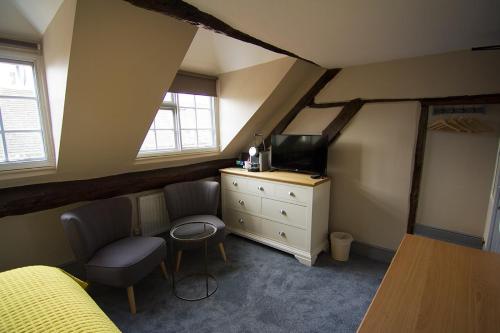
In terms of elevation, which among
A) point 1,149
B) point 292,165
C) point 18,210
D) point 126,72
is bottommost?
point 18,210

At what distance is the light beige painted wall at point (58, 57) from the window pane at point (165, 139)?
40.9 inches

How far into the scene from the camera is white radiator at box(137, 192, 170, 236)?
8.95 feet

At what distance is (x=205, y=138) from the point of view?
11.0 feet

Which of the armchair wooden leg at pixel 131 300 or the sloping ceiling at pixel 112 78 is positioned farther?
the armchair wooden leg at pixel 131 300

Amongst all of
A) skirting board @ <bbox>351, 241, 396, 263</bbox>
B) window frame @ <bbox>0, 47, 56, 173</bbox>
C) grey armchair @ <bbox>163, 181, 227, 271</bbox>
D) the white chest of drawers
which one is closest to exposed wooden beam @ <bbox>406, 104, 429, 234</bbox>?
skirting board @ <bbox>351, 241, 396, 263</bbox>

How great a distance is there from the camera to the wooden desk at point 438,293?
767 millimetres

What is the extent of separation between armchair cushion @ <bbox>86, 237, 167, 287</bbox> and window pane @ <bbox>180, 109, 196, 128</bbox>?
1.55 m

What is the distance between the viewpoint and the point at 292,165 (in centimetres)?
291

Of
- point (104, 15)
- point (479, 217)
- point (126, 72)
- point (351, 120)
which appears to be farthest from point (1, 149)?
point (479, 217)

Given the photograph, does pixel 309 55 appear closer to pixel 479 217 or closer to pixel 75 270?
pixel 479 217

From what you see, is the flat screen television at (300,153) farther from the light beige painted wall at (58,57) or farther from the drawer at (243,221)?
the light beige painted wall at (58,57)

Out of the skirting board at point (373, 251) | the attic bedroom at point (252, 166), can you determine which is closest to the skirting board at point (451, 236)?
the attic bedroom at point (252, 166)

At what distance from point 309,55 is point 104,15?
1.61 meters

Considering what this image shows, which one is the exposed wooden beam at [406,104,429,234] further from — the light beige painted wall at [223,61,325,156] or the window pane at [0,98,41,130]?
the window pane at [0,98,41,130]
